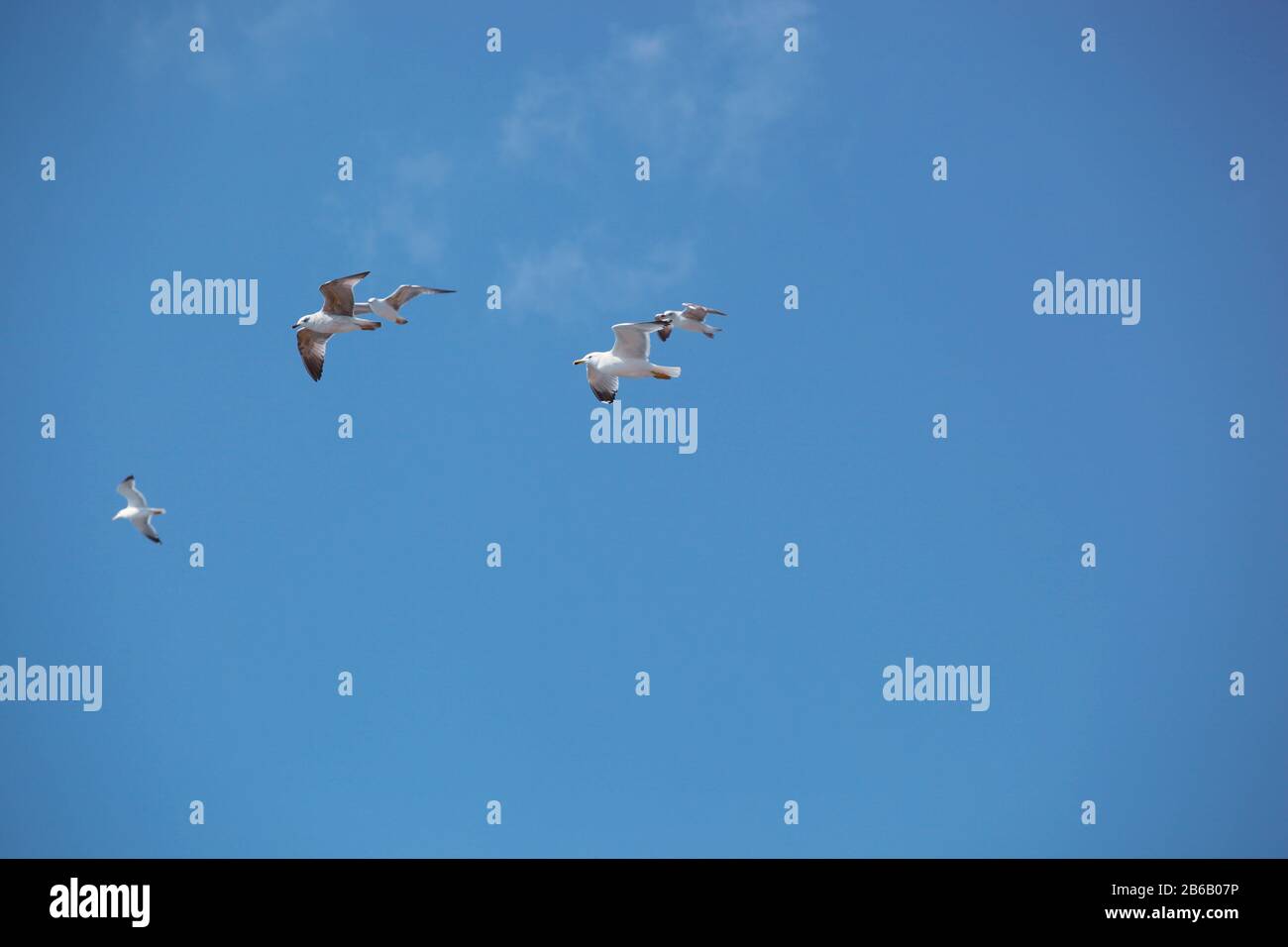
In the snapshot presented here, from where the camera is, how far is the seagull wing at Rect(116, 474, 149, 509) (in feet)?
91.3

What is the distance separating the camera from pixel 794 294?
2789cm

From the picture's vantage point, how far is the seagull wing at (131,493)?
27.8 metres

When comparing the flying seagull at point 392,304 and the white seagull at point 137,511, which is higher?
the flying seagull at point 392,304

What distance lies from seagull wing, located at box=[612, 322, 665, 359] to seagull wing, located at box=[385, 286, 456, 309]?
2484 mm

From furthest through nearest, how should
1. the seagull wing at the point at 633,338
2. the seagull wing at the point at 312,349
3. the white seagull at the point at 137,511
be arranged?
1. the white seagull at the point at 137,511
2. the seagull wing at the point at 312,349
3. the seagull wing at the point at 633,338

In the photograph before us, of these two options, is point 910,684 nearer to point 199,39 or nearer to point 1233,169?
point 1233,169

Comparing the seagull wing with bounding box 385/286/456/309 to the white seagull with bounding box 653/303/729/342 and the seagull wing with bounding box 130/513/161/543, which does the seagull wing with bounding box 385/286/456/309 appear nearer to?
the white seagull with bounding box 653/303/729/342

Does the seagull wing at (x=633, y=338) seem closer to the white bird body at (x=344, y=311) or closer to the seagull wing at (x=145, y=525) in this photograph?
the white bird body at (x=344, y=311)

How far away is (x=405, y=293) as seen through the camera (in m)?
23.4

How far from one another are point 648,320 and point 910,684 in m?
11.2

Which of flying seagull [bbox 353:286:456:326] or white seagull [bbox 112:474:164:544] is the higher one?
flying seagull [bbox 353:286:456:326]

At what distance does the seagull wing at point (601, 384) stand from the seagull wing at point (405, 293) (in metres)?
2.31

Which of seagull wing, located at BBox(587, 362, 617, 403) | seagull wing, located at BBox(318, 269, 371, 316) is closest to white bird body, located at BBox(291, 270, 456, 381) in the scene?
seagull wing, located at BBox(318, 269, 371, 316)

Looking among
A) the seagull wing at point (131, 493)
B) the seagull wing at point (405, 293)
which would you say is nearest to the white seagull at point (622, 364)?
the seagull wing at point (405, 293)
